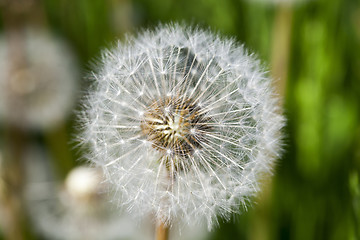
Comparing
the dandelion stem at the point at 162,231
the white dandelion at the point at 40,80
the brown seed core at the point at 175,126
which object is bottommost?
the dandelion stem at the point at 162,231

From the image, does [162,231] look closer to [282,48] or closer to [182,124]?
[182,124]

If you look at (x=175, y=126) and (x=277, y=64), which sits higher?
(x=277, y=64)

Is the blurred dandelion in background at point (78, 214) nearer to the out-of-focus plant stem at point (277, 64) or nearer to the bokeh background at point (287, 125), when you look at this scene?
the bokeh background at point (287, 125)

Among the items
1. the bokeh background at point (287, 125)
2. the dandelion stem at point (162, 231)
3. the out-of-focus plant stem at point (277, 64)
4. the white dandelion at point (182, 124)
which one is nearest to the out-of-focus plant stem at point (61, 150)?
the bokeh background at point (287, 125)

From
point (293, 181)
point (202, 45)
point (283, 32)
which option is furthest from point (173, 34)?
point (293, 181)

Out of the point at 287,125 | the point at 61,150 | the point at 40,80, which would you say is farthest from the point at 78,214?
the point at 287,125

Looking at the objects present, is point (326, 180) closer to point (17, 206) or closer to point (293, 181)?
point (293, 181)
